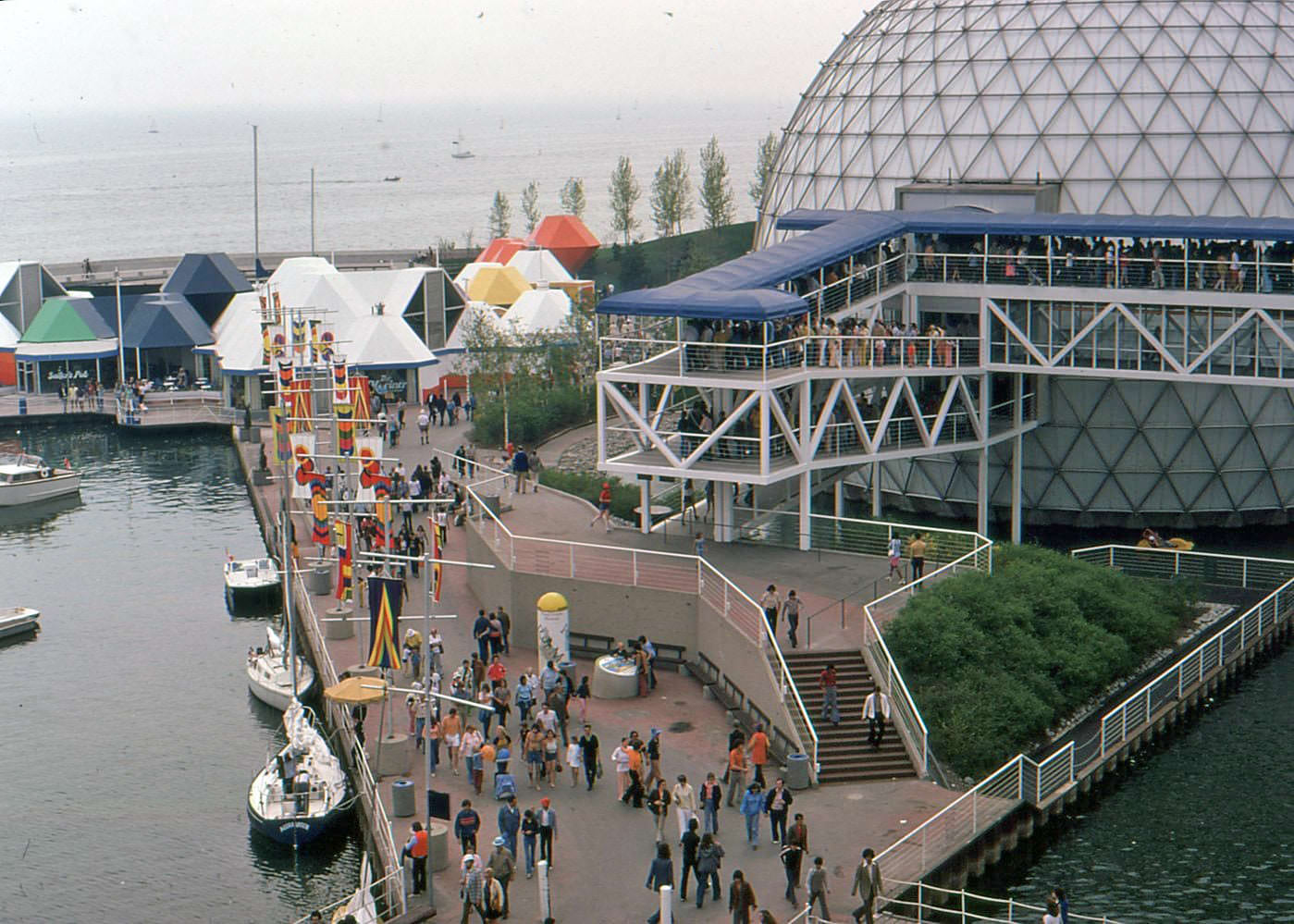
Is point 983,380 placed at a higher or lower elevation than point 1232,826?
higher

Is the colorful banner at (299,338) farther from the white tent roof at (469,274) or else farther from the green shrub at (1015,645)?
the white tent roof at (469,274)

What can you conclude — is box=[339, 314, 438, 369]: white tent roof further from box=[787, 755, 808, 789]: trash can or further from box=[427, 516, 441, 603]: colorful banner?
box=[787, 755, 808, 789]: trash can

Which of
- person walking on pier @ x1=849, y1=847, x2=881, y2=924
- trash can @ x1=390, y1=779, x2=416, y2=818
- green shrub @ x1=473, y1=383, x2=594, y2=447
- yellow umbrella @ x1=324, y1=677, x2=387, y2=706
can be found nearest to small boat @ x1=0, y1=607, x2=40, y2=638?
yellow umbrella @ x1=324, y1=677, x2=387, y2=706

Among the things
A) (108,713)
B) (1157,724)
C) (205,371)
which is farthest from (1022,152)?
(205,371)

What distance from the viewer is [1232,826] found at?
120 ft

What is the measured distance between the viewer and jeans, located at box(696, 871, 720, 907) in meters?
31.7

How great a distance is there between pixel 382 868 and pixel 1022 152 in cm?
3647

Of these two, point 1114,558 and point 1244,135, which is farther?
point 1244,135

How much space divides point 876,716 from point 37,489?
1757 inches

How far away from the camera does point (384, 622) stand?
41.7 m

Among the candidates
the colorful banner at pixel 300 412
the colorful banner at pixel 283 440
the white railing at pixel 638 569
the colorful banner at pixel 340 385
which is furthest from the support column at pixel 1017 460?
the colorful banner at pixel 283 440

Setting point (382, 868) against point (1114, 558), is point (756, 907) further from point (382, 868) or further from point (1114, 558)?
point (1114, 558)

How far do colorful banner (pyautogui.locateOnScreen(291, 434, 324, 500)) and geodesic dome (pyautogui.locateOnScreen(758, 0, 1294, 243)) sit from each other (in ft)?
73.3

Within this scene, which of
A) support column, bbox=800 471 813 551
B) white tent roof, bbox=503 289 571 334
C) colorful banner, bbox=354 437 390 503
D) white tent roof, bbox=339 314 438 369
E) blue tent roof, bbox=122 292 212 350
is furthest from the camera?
blue tent roof, bbox=122 292 212 350
